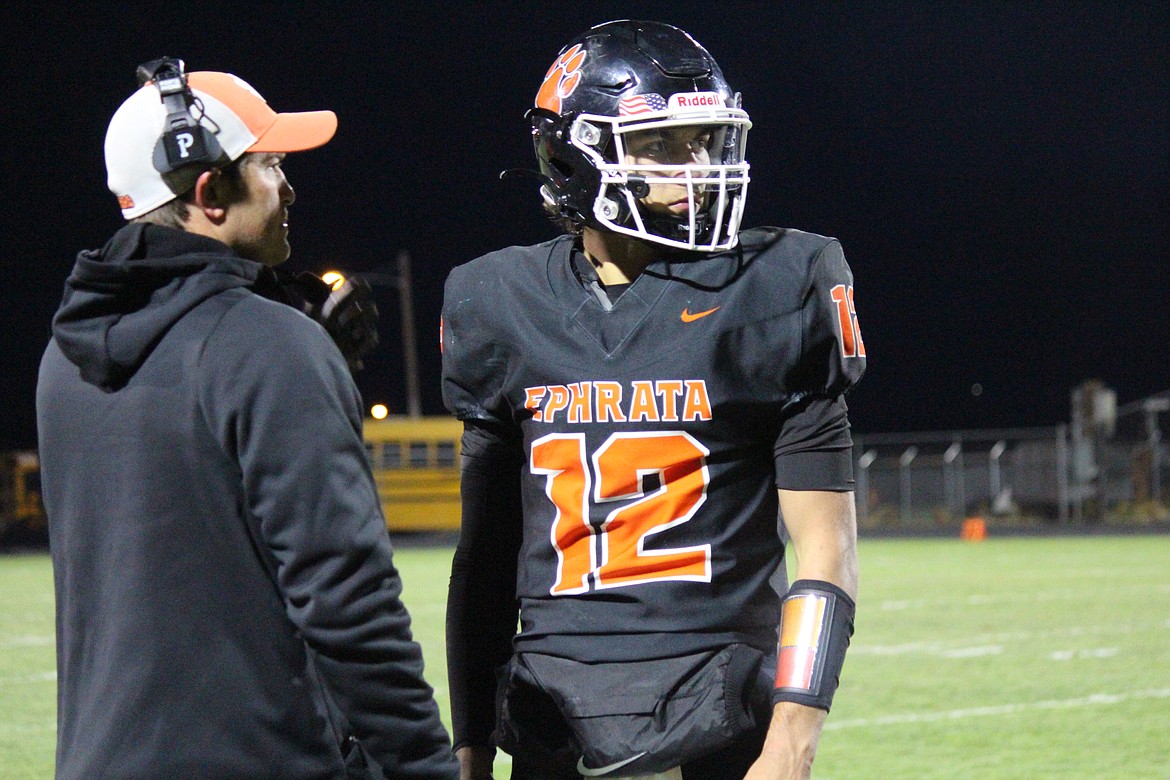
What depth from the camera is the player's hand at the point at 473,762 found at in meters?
2.54

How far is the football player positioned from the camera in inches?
88.4

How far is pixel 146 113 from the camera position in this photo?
209 cm

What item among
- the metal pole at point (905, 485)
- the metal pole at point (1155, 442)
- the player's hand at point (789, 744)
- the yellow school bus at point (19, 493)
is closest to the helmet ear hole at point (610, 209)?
the player's hand at point (789, 744)

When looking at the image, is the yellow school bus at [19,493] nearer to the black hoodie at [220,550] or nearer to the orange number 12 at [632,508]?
the orange number 12 at [632,508]

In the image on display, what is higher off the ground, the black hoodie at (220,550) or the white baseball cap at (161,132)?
the white baseball cap at (161,132)

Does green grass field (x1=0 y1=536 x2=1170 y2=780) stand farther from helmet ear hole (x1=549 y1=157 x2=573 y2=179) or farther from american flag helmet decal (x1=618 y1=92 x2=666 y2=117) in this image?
american flag helmet decal (x1=618 y1=92 x2=666 y2=117)

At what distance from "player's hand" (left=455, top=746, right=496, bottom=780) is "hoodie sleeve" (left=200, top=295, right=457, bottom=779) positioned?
54cm

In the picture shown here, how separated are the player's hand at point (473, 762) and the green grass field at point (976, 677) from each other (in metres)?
3.13

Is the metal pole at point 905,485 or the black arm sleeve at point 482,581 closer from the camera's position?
the black arm sleeve at point 482,581

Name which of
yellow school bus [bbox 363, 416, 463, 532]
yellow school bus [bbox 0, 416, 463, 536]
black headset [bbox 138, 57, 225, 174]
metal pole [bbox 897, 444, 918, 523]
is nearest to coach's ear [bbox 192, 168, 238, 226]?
black headset [bbox 138, 57, 225, 174]

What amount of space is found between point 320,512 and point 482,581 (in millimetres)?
703

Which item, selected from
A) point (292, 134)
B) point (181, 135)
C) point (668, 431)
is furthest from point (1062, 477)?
point (181, 135)

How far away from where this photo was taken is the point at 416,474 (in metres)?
26.3

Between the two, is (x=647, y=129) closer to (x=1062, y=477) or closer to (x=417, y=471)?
(x=417, y=471)
